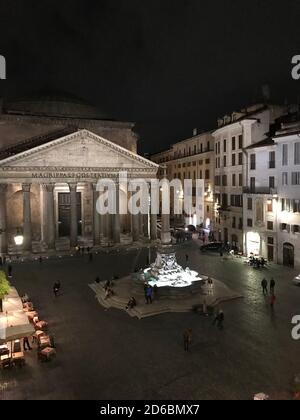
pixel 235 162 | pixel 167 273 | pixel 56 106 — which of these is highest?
pixel 56 106

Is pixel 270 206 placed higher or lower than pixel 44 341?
higher

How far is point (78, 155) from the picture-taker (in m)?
41.3

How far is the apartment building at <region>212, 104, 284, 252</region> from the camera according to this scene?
129 feet

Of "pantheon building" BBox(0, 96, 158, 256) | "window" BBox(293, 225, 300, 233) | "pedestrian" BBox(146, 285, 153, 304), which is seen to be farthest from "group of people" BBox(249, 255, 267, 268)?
"pantheon building" BBox(0, 96, 158, 256)

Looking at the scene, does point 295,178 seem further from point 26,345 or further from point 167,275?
point 26,345

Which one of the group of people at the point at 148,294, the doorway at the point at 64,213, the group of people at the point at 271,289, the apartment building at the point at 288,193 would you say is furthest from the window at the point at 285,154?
the doorway at the point at 64,213

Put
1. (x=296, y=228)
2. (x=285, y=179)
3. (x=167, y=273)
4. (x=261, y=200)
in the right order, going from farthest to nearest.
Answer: (x=261, y=200) < (x=285, y=179) < (x=296, y=228) < (x=167, y=273)

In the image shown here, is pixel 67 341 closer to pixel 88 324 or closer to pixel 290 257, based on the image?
pixel 88 324

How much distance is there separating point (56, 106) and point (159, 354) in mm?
49482

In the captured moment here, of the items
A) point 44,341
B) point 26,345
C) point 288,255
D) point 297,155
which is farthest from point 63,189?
point 44,341

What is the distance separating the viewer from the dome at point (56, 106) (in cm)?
5638

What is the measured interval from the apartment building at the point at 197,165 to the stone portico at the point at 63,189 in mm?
9288

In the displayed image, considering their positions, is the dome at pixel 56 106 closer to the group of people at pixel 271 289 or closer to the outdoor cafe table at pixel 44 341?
the group of people at pixel 271 289

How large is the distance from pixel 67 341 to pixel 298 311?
45.7 feet
